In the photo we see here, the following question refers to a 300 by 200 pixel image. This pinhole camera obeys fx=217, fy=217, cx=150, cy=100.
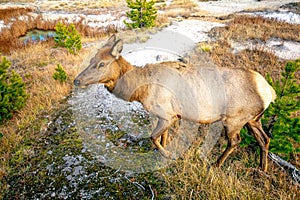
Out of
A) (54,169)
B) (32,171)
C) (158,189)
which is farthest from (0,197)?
(158,189)

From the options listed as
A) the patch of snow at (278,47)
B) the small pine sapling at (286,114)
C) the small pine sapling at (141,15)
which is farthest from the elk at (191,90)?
the small pine sapling at (141,15)

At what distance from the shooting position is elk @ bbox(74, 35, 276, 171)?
3268 mm

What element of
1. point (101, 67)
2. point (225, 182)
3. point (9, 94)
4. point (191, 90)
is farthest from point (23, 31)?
point (225, 182)

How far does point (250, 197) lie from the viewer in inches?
123

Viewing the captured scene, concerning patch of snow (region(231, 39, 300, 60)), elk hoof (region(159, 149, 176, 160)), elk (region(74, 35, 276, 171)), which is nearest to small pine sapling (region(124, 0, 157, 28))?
patch of snow (region(231, 39, 300, 60))

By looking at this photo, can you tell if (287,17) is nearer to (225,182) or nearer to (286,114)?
(286,114)

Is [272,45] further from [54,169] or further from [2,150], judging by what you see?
[2,150]

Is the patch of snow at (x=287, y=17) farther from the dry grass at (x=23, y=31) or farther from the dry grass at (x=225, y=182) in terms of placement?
the dry grass at (x=225, y=182)

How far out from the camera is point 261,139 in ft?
12.0

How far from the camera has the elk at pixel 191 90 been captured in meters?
3.27

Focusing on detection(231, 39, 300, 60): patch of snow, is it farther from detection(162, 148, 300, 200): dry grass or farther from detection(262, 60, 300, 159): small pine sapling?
detection(162, 148, 300, 200): dry grass

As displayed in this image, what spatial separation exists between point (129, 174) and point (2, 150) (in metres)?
2.85

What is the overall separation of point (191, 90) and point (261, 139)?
1494 mm

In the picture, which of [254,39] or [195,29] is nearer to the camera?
[254,39]
